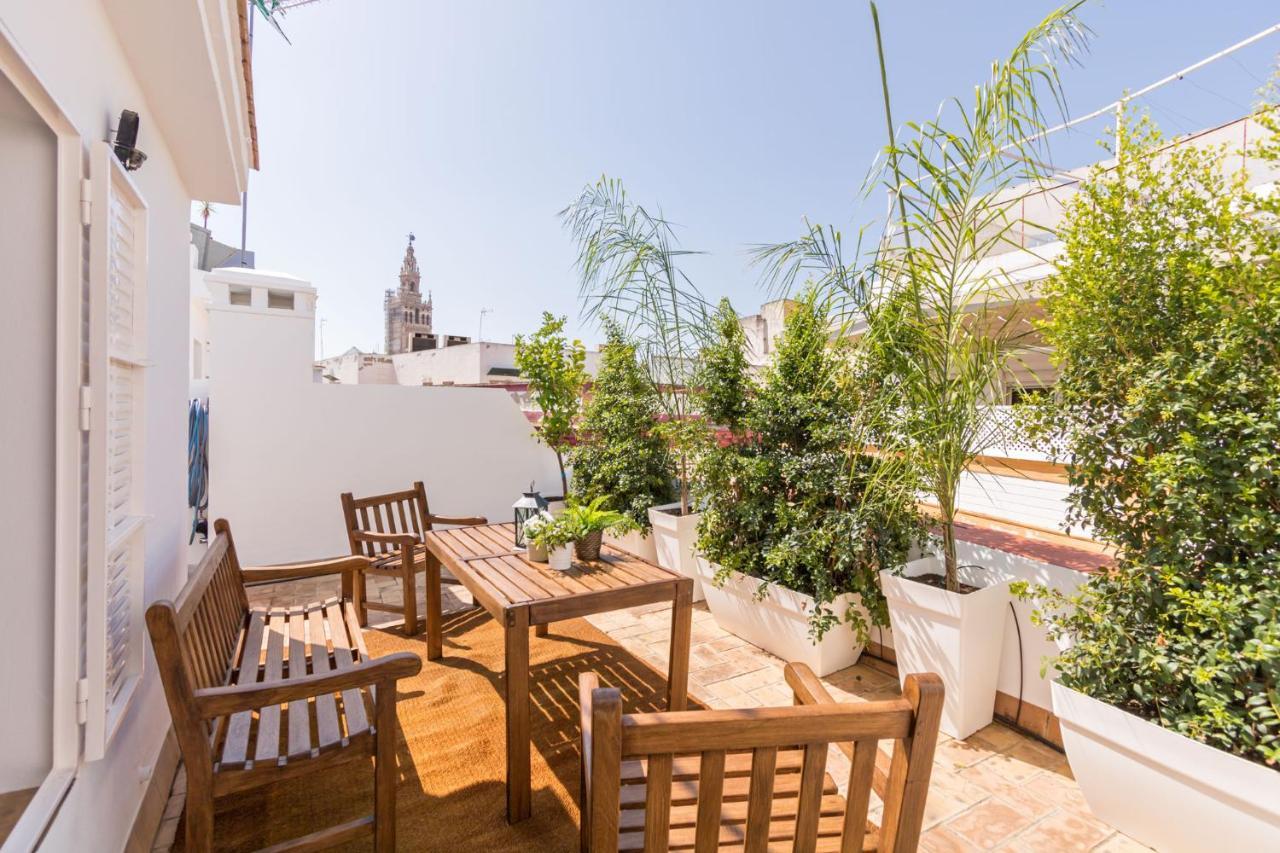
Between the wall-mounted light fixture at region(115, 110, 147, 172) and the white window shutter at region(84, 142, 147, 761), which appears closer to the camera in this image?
the white window shutter at region(84, 142, 147, 761)

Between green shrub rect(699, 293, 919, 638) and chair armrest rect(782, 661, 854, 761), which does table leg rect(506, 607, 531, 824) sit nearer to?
chair armrest rect(782, 661, 854, 761)

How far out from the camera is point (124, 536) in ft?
5.18

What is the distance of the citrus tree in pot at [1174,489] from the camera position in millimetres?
1539

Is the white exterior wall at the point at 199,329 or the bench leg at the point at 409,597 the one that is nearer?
the bench leg at the point at 409,597

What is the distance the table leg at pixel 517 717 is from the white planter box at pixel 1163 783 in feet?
5.64

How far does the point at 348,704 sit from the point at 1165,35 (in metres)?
7.15

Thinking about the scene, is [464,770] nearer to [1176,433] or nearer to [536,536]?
[536,536]

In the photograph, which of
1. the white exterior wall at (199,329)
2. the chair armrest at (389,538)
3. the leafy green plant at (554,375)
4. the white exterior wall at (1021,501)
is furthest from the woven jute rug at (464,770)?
the white exterior wall at (1021,501)

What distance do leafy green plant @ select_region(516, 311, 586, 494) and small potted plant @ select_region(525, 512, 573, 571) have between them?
2822 mm

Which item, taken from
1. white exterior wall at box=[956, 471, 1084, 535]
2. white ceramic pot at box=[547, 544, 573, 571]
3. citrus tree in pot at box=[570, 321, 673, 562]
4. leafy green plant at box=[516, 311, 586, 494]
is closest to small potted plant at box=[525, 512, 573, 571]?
white ceramic pot at box=[547, 544, 573, 571]

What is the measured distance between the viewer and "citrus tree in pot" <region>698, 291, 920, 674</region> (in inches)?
111

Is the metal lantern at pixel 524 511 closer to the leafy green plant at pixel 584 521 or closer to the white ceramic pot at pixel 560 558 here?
Result: the leafy green plant at pixel 584 521

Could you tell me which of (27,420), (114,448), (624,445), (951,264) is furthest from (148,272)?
(624,445)

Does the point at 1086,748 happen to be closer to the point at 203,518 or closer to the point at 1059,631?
the point at 1059,631
